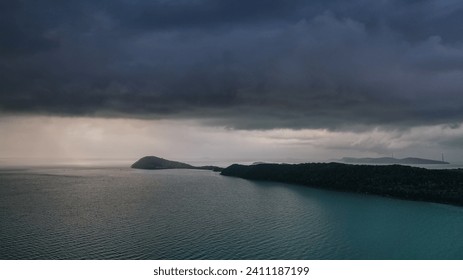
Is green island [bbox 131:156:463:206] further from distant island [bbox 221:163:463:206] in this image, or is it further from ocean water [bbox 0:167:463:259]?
ocean water [bbox 0:167:463:259]

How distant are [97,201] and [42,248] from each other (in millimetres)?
45422

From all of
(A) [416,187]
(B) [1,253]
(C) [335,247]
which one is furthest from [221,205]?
(A) [416,187]

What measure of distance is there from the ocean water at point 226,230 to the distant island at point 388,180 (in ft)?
33.7

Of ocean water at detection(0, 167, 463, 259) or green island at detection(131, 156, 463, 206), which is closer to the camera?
ocean water at detection(0, 167, 463, 259)

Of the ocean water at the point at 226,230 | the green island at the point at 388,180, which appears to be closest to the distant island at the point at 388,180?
the green island at the point at 388,180

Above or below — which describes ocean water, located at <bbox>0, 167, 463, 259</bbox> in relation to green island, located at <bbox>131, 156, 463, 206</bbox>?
below

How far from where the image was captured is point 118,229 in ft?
179

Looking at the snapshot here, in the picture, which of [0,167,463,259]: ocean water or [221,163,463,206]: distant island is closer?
[0,167,463,259]: ocean water

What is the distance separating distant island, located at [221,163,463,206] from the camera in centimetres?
9369

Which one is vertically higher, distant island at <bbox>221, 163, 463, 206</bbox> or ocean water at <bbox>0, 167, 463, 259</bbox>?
distant island at <bbox>221, 163, 463, 206</bbox>

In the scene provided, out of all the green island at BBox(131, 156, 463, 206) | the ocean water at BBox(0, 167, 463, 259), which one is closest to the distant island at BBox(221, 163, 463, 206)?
the green island at BBox(131, 156, 463, 206)

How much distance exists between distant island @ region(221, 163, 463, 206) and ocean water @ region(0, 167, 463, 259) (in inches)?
404

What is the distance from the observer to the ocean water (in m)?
42.9
